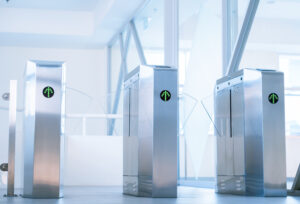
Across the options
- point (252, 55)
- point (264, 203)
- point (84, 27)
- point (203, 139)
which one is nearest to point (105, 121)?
point (84, 27)

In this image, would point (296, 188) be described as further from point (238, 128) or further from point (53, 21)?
point (53, 21)

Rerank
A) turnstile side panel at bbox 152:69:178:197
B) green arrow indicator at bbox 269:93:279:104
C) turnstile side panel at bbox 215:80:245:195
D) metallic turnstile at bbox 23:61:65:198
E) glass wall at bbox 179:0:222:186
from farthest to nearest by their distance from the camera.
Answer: glass wall at bbox 179:0:222:186, turnstile side panel at bbox 215:80:245:195, green arrow indicator at bbox 269:93:279:104, turnstile side panel at bbox 152:69:178:197, metallic turnstile at bbox 23:61:65:198

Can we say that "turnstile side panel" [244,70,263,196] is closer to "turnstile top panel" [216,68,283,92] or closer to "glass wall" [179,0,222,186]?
"turnstile top panel" [216,68,283,92]

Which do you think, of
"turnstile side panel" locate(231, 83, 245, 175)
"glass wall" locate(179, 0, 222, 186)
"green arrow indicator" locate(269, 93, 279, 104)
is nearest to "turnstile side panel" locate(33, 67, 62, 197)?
"turnstile side panel" locate(231, 83, 245, 175)

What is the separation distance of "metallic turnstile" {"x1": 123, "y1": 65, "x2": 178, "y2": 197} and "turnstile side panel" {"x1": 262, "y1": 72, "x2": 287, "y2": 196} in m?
0.65

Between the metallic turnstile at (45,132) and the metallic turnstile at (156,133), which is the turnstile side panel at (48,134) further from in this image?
the metallic turnstile at (156,133)

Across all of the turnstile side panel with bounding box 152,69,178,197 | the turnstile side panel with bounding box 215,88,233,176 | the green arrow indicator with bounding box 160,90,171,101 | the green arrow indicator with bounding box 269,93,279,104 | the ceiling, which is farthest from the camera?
the ceiling

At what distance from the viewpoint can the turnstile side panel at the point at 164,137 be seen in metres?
3.38

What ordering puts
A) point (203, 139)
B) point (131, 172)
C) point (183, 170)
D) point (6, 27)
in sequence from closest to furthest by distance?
point (131, 172), point (203, 139), point (183, 170), point (6, 27)

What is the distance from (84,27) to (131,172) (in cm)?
780

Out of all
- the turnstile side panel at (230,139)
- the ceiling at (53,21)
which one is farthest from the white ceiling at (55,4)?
the turnstile side panel at (230,139)

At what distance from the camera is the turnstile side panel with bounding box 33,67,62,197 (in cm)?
328

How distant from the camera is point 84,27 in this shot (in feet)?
36.9

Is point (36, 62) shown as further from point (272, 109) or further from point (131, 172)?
point (272, 109)
